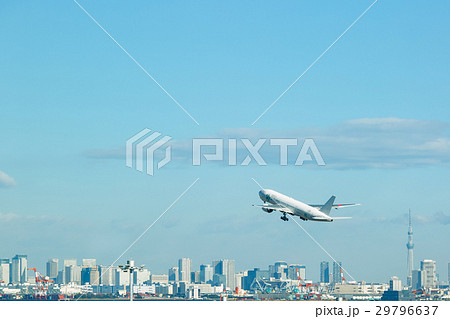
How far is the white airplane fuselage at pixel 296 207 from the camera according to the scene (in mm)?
152250

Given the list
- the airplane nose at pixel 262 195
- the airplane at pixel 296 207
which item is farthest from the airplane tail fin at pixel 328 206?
the airplane nose at pixel 262 195

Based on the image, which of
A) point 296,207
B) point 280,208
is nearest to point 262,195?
point 280,208

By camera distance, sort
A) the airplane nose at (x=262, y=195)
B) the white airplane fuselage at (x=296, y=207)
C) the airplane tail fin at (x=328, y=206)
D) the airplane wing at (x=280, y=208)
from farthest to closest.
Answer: the airplane nose at (x=262, y=195) → the airplane wing at (x=280, y=208) → the airplane tail fin at (x=328, y=206) → the white airplane fuselage at (x=296, y=207)

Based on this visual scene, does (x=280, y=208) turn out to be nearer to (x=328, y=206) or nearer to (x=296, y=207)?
(x=296, y=207)

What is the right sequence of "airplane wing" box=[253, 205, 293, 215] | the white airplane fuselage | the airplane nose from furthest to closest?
the airplane nose, "airplane wing" box=[253, 205, 293, 215], the white airplane fuselage

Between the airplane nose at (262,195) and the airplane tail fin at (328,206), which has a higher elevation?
the airplane nose at (262,195)

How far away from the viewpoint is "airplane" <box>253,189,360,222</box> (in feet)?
500

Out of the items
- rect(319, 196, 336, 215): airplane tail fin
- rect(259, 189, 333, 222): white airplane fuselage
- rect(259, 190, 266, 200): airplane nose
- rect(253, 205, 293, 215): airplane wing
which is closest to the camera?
rect(259, 189, 333, 222): white airplane fuselage

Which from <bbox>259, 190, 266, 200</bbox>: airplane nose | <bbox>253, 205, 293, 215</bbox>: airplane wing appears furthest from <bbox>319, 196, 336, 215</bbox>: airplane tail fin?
<bbox>259, 190, 266, 200</bbox>: airplane nose

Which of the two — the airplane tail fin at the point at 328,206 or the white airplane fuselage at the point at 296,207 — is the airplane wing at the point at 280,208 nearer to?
the white airplane fuselage at the point at 296,207

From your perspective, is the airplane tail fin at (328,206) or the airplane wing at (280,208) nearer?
the airplane tail fin at (328,206)

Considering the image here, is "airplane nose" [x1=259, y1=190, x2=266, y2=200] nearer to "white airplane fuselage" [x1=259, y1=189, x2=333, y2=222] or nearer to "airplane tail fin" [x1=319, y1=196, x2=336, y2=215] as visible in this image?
"white airplane fuselage" [x1=259, y1=189, x2=333, y2=222]
